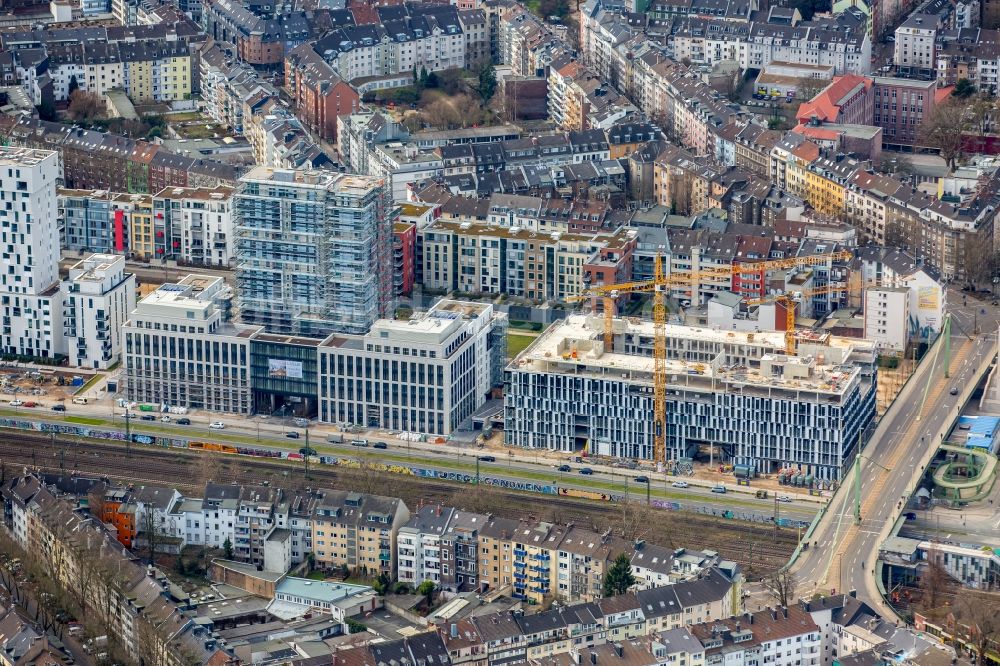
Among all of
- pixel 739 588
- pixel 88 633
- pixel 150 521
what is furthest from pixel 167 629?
pixel 739 588

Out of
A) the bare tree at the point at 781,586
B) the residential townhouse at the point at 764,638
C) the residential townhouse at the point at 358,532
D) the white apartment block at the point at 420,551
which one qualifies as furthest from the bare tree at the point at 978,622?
the residential townhouse at the point at 358,532

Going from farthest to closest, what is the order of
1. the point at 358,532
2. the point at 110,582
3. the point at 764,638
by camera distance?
the point at 358,532 → the point at 110,582 → the point at 764,638

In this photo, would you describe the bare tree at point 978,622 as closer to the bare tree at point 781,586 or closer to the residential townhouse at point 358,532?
the bare tree at point 781,586

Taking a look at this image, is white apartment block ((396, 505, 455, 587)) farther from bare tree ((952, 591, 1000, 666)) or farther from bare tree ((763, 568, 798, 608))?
bare tree ((952, 591, 1000, 666))

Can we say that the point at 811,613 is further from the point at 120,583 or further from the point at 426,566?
the point at 120,583

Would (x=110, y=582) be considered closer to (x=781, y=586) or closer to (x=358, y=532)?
(x=358, y=532)

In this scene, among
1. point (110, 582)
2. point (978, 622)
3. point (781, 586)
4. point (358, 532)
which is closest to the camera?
point (978, 622)

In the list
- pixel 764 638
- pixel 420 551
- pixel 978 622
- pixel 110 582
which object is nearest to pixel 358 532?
pixel 420 551
